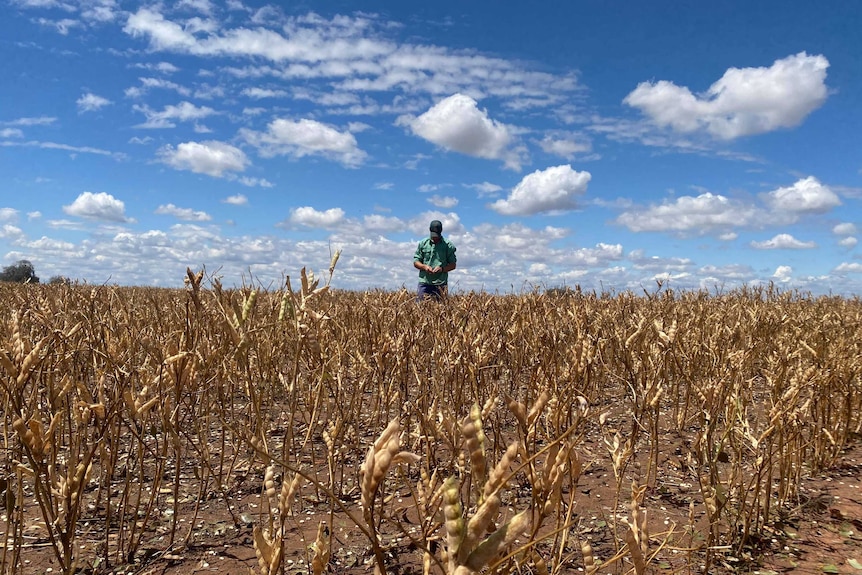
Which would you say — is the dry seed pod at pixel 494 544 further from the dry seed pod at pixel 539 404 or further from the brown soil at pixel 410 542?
the brown soil at pixel 410 542

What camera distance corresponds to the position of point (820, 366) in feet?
10.6

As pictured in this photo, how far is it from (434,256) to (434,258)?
0.03 m

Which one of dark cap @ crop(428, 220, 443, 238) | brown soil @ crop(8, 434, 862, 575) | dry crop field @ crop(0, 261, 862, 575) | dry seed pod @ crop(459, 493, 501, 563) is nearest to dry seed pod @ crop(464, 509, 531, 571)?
dry seed pod @ crop(459, 493, 501, 563)

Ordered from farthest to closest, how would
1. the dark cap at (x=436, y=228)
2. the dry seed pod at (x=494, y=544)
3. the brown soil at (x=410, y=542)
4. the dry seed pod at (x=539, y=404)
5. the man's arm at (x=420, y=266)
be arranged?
the dark cap at (x=436, y=228)
the man's arm at (x=420, y=266)
the brown soil at (x=410, y=542)
the dry seed pod at (x=539, y=404)
the dry seed pod at (x=494, y=544)

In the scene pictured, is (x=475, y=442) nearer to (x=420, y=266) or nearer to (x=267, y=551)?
(x=267, y=551)

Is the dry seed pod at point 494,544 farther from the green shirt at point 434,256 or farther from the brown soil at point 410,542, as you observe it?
the green shirt at point 434,256

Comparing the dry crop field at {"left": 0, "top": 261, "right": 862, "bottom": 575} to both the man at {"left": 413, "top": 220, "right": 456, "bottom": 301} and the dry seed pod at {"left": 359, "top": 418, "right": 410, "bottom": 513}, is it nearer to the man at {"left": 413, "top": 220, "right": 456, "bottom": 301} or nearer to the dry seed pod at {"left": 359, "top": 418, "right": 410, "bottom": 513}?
the dry seed pod at {"left": 359, "top": 418, "right": 410, "bottom": 513}

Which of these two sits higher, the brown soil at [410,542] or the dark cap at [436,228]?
the dark cap at [436,228]

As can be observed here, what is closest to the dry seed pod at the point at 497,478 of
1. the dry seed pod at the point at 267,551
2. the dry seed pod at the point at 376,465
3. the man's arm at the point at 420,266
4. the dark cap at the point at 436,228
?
the dry seed pod at the point at 376,465

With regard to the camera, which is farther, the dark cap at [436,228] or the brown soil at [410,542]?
the dark cap at [436,228]

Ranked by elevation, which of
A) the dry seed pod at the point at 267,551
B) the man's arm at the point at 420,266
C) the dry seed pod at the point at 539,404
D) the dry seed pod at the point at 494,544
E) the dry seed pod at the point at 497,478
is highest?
the man's arm at the point at 420,266

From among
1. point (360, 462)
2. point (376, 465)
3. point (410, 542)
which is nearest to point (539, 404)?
point (376, 465)

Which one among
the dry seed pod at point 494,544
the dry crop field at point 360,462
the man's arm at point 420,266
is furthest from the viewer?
the man's arm at point 420,266

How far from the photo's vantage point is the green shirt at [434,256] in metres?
8.25
